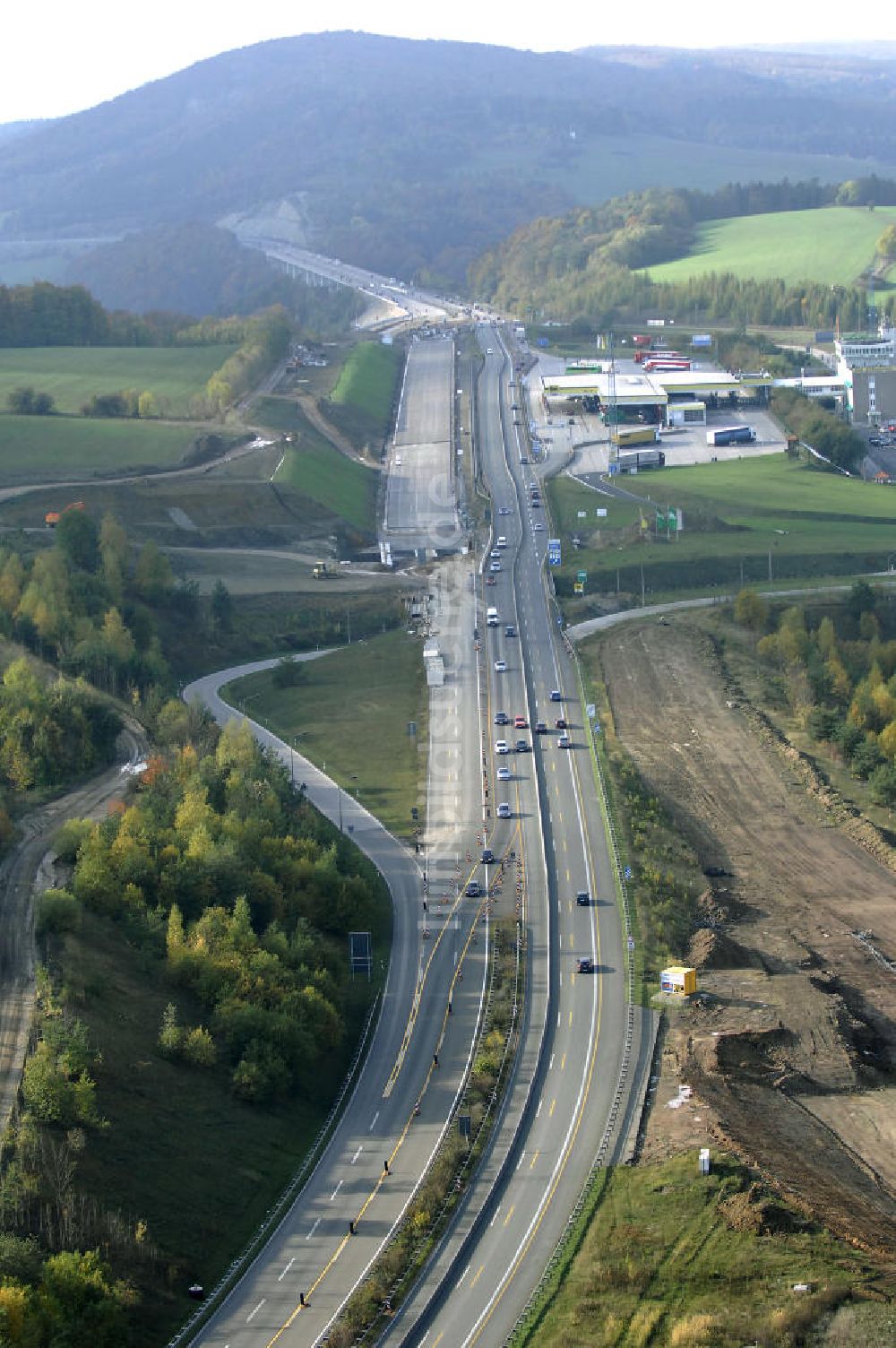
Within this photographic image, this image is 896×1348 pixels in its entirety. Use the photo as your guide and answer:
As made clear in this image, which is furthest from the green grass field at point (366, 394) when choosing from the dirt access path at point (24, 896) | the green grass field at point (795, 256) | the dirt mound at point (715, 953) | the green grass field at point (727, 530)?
the dirt mound at point (715, 953)

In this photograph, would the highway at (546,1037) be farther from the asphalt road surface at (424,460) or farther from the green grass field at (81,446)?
the green grass field at (81,446)

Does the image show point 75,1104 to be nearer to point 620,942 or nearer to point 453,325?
point 620,942

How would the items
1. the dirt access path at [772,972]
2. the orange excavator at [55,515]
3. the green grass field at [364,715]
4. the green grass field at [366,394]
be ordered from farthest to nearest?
the green grass field at [366,394] → the orange excavator at [55,515] → the green grass field at [364,715] → the dirt access path at [772,972]

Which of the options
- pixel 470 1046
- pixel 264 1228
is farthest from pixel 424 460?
pixel 264 1228

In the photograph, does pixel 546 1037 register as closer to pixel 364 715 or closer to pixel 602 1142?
pixel 602 1142

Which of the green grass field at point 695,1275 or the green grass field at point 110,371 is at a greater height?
the green grass field at point 110,371

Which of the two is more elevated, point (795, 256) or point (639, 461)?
point (795, 256)
